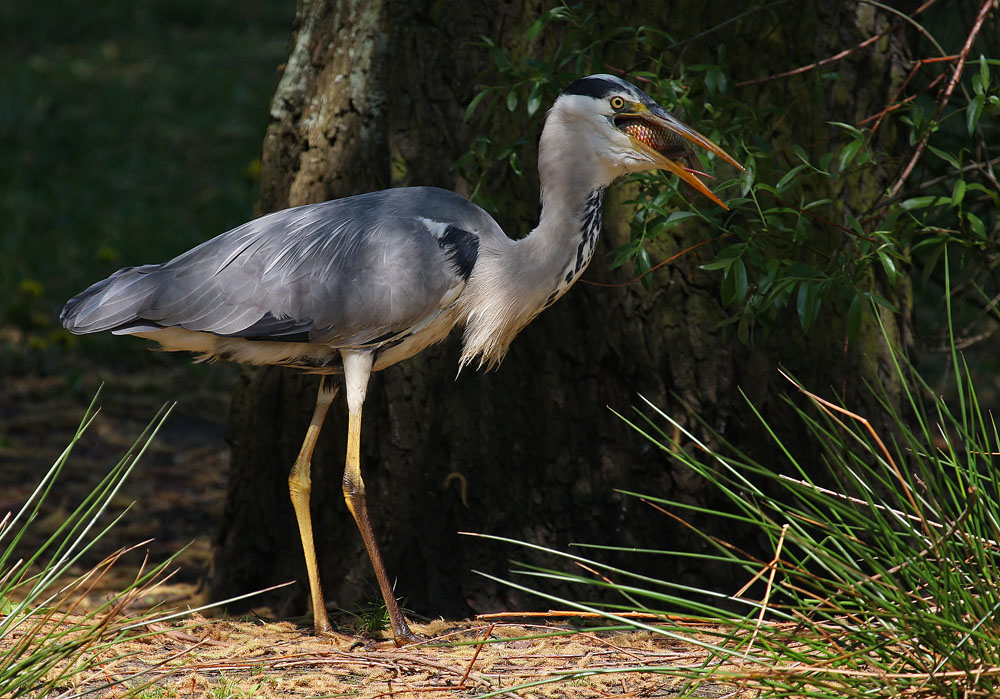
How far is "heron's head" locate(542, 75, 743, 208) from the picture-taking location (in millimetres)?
3500

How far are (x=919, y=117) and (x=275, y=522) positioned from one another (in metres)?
2.90

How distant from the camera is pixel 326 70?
430 cm

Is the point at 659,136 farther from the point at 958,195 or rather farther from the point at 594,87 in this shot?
the point at 958,195

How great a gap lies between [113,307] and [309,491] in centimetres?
98

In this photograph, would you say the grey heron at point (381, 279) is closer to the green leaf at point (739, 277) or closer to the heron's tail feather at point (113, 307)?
the heron's tail feather at point (113, 307)

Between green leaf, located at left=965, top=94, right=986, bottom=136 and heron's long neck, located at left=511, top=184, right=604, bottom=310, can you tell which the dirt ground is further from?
green leaf, located at left=965, top=94, right=986, bottom=136

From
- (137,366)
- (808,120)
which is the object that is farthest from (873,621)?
(137,366)

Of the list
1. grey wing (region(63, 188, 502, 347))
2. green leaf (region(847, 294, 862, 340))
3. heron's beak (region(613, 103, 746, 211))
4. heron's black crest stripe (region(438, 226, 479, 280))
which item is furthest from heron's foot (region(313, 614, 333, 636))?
green leaf (region(847, 294, 862, 340))

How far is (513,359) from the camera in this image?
163 inches

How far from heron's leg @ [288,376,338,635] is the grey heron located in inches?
9.5

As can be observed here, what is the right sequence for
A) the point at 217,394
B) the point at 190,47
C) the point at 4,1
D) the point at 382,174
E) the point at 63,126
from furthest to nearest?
1. the point at 4,1
2. the point at 190,47
3. the point at 63,126
4. the point at 217,394
5. the point at 382,174

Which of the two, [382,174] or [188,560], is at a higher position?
[382,174]

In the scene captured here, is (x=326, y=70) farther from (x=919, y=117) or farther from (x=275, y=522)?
(x=919, y=117)

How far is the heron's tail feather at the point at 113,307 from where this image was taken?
3.76 meters
